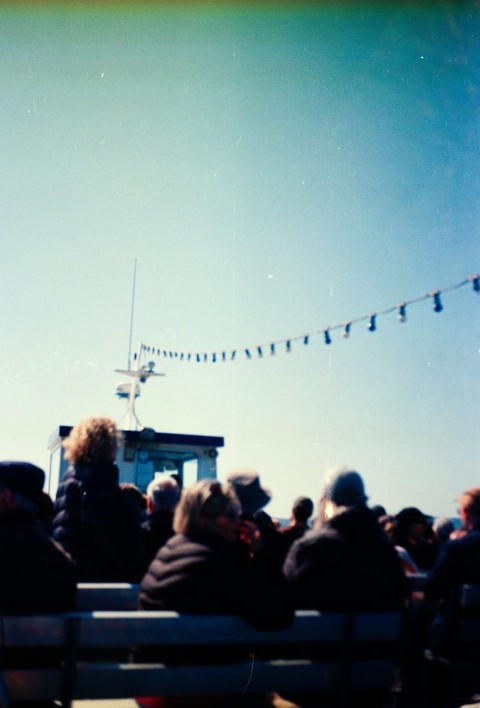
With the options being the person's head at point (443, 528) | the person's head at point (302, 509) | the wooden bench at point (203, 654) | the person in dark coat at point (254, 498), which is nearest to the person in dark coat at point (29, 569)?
the wooden bench at point (203, 654)

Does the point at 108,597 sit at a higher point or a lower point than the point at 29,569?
lower

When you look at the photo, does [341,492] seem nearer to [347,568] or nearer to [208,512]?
[347,568]

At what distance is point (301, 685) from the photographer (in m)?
2.88

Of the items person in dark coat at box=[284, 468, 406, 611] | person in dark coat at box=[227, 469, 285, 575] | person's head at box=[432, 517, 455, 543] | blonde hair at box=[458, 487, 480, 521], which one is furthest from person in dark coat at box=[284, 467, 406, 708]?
person's head at box=[432, 517, 455, 543]

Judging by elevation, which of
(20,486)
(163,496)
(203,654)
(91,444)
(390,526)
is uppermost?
(91,444)

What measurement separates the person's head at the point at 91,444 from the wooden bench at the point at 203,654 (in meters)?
1.44

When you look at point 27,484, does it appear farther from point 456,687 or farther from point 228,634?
point 456,687

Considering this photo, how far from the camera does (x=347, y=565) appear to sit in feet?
10.4

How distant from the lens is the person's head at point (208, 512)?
10.2 feet

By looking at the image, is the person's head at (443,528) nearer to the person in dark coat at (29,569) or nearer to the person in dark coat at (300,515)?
the person in dark coat at (300,515)

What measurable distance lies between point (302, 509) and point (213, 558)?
9.92 feet

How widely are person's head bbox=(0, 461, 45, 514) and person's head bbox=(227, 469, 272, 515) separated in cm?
151

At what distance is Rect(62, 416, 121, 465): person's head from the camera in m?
4.10

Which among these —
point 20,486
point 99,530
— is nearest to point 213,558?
point 20,486
